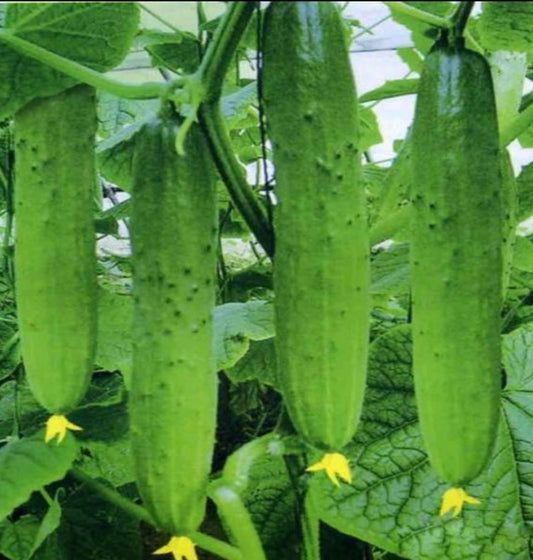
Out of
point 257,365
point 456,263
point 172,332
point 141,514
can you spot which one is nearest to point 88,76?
point 172,332

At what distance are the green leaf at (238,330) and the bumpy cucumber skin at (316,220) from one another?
560mm

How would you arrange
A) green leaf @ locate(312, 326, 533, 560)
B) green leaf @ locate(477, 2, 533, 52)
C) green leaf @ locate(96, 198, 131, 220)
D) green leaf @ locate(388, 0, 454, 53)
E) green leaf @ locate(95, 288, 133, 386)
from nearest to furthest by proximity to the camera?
1. green leaf @ locate(388, 0, 454, 53)
2. green leaf @ locate(477, 2, 533, 52)
3. green leaf @ locate(312, 326, 533, 560)
4. green leaf @ locate(95, 288, 133, 386)
5. green leaf @ locate(96, 198, 131, 220)

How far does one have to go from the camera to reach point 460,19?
0.99 meters

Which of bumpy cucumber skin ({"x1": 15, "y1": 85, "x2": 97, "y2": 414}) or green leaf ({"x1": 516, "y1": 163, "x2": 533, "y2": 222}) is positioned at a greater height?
bumpy cucumber skin ({"x1": 15, "y1": 85, "x2": 97, "y2": 414})

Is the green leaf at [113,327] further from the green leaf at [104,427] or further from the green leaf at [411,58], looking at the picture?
the green leaf at [411,58]

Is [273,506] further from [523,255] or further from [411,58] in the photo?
[411,58]

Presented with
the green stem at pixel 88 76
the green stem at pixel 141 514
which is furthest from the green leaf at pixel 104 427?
the green stem at pixel 88 76

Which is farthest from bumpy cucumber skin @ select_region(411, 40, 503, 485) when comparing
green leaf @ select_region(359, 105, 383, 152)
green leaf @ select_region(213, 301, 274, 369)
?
green leaf @ select_region(359, 105, 383, 152)

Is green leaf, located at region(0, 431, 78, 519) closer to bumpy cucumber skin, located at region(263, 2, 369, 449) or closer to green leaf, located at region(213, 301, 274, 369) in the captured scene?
green leaf, located at region(213, 301, 274, 369)

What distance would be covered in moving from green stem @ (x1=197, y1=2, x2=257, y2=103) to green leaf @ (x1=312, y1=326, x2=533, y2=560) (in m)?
0.60

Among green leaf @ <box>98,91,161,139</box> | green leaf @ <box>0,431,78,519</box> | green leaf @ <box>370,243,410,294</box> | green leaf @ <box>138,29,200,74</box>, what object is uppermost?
green leaf @ <box>138,29,200,74</box>

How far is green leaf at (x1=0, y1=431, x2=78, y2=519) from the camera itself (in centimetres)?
129

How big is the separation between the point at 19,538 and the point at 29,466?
0.97ft

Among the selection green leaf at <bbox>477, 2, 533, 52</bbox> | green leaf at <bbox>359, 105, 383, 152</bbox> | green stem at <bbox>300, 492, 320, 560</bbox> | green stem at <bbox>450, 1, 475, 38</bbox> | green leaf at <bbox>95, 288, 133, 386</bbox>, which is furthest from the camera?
green leaf at <bbox>359, 105, 383, 152</bbox>
